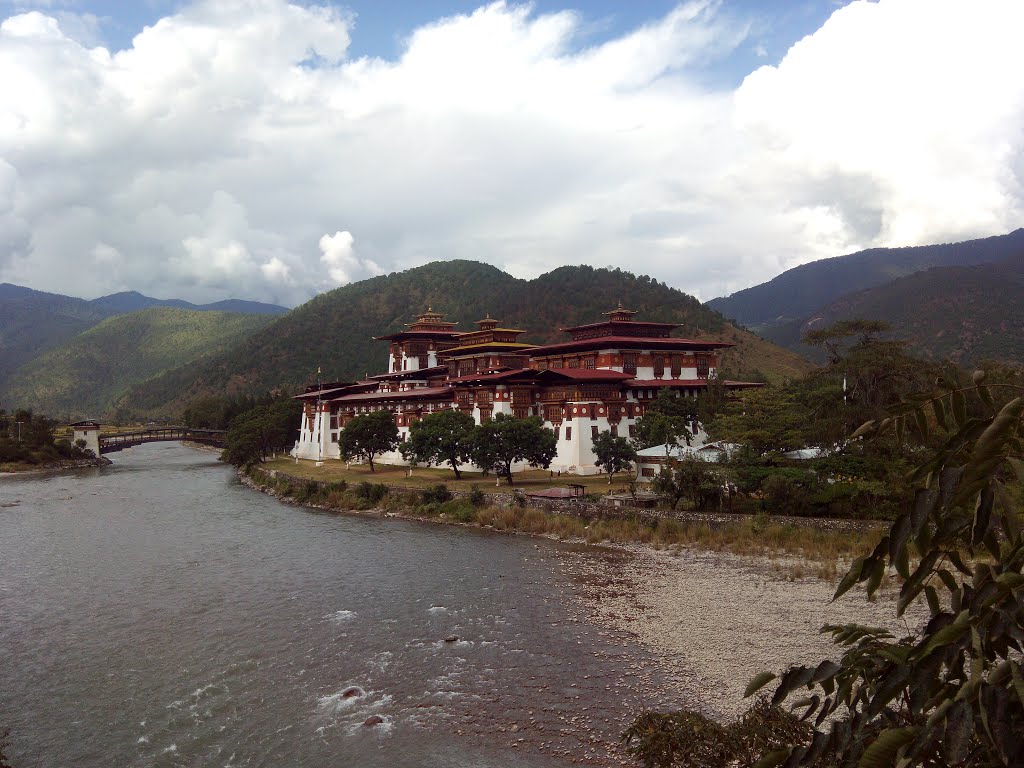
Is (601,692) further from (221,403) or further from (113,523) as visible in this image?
(221,403)

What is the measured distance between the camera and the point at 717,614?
2775cm

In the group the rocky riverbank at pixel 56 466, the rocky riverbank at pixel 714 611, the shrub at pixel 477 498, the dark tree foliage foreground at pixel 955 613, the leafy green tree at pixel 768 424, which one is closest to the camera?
the dark tree foliage foreground at pixel 955 613

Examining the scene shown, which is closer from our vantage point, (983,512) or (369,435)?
(983,512)

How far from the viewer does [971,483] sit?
4.12m

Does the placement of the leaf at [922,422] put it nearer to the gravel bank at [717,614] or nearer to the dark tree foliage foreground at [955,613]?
the dark tree foliage foreground at [955,613]

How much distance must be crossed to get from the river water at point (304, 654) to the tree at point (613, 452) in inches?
548

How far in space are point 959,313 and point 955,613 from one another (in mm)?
161981

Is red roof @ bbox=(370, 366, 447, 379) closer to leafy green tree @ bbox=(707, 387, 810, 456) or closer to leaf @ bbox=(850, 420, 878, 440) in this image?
leafy green tree @ bbox=(707, 387, 810, 456)

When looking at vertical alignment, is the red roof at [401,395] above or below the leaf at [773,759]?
above

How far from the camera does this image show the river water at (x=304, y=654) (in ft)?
62.1

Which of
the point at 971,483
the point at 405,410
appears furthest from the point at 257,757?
the point at 405,410

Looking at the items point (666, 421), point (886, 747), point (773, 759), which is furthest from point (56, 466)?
point (886, 747)

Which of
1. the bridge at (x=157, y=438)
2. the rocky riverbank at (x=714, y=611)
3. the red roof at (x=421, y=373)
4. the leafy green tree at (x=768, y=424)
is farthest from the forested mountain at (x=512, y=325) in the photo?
the rocky riverbank at (x=714, y=611)

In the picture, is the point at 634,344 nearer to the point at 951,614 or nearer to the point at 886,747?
the point at 951,614
